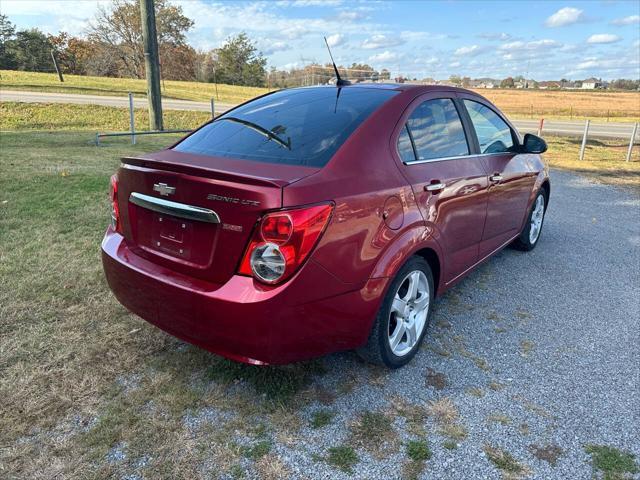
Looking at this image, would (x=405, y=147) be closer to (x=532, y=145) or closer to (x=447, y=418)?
(x=447, y=418)

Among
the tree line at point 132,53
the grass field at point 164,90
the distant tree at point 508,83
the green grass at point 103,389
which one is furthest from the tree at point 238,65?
the green grass at point 103,389

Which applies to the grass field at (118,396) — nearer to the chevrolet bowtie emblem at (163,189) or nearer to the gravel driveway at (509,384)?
the gravel driveway at (509,384)

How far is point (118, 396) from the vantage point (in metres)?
2.57

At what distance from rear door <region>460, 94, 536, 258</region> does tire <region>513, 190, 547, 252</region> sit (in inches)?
17.2

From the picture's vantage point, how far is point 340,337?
2477mm

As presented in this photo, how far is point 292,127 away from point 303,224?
959 millimetres

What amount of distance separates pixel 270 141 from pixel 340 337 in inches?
46.9

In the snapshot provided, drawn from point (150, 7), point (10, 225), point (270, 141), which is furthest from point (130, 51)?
point (270, 141)

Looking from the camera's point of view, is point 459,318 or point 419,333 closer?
point 419,333

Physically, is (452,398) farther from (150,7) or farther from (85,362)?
(150,7)

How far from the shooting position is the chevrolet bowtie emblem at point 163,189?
238 centimetres

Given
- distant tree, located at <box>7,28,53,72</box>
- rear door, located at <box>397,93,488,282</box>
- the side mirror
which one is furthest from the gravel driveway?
distant tree, located at <box>7,28,53,72</box>

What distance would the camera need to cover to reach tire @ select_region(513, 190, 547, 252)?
16.6 ft

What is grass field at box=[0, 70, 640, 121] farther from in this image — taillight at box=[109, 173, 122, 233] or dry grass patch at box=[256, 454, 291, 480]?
dry grass patch at box=[256, 454, 291, 480]
